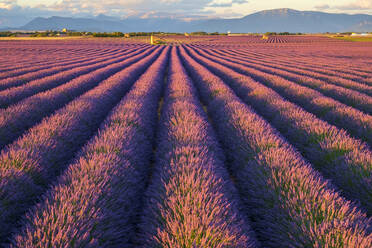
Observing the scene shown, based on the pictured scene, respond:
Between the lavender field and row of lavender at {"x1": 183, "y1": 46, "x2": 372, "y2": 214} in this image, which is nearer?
the lavender field

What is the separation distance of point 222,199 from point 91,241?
1139mm

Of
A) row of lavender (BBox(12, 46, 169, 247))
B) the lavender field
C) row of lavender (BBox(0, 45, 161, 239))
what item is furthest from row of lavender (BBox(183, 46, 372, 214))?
row of lavender (BBox(0, 45, 161, 239))

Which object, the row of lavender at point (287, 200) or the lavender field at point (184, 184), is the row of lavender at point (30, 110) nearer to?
the lavender field at point (184, 184)

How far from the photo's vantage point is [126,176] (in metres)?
2.61

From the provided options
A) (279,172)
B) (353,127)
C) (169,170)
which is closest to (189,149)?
(169,170)

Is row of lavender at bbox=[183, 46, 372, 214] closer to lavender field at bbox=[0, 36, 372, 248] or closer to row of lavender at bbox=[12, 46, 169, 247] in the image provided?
lavender field at bbox=[0, 36, 372, 248]

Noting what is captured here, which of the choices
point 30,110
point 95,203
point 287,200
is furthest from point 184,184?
point 30,110

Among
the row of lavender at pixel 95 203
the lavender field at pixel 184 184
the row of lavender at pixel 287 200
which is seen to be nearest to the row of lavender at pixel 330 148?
the lavender field at pixel 184 184

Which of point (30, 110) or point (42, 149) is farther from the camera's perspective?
point (30, 110)

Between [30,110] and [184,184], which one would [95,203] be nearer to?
[184,184]

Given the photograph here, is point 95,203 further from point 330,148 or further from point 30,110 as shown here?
point 30,110

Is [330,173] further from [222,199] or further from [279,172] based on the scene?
[222,199]

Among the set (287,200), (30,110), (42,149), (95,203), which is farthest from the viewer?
(30,110)

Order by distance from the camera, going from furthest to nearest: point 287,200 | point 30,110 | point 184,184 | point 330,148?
point 30,110 → point 330,148 → point 184,184 → point 287,200
